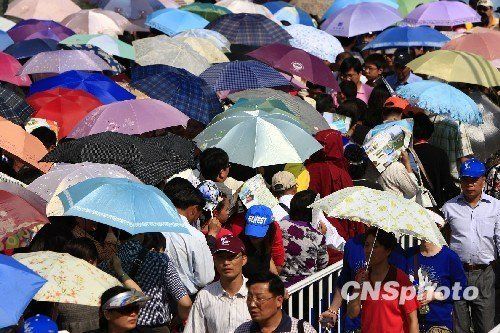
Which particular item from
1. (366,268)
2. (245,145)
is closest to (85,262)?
(366,268)

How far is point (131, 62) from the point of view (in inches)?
683

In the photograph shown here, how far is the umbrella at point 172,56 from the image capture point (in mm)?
16141

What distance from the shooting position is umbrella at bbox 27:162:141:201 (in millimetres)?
10078

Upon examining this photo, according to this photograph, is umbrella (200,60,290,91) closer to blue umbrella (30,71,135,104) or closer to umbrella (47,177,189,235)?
blue umbrella (30,71,135,104)

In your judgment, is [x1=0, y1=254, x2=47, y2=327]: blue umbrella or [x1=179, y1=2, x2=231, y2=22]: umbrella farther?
[x1=179, y1=2, x2=231, y2=22]: umbrella

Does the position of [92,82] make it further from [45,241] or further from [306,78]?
[45,241]

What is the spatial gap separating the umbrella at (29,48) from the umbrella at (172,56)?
1.17m

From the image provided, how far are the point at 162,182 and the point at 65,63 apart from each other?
4.68 meters

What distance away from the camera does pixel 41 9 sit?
2073 centimetres

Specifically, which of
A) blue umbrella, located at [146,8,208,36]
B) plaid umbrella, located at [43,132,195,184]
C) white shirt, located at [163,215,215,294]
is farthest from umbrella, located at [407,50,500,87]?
white shirt, located at [163,215,215,294]

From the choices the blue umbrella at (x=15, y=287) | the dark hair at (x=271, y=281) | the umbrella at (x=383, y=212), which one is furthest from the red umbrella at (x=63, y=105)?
the blue umbrella at (x=15, y=287)

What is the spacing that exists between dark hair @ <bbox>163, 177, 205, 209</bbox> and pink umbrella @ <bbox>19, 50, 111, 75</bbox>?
5569 millimetres

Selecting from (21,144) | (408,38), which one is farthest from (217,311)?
(408,38)

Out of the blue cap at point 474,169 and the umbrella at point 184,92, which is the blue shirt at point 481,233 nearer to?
the blue cap at point 474,169
